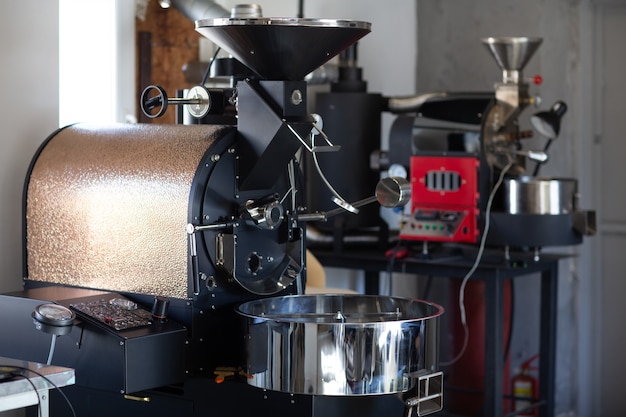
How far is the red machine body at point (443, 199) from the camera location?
180 inches

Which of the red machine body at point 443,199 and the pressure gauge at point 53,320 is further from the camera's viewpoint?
the red machine body at point 443,199

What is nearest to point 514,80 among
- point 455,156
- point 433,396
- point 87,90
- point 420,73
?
point 455,156

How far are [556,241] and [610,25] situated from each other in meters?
1.55

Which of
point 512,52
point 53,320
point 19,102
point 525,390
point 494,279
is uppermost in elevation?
point 512,52

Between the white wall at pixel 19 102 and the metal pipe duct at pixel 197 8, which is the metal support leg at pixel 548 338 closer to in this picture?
the metal pipe duct at pixel 197 8

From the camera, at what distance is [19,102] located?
346 centimetres

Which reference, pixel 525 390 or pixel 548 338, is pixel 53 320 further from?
pixel 525 390

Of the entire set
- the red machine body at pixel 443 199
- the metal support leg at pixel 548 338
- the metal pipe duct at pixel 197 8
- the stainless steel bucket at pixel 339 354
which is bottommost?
the metal support leg at pixel 548 338

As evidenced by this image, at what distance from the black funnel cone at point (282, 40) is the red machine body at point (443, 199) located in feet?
5.88

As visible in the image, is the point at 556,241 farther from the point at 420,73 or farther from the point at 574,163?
the point at 420,73

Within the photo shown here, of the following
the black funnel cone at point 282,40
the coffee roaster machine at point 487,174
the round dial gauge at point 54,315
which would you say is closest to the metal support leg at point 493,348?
the coffee roaster machine at point 487,174

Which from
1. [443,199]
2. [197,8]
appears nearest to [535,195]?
[443,199]

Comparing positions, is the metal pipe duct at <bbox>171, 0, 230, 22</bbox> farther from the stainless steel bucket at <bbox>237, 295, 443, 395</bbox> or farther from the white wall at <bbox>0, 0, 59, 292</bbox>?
the stainless steel bucket at <bbox>237, 295, 443, 395</bbox>

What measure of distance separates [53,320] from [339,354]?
2.35ft
